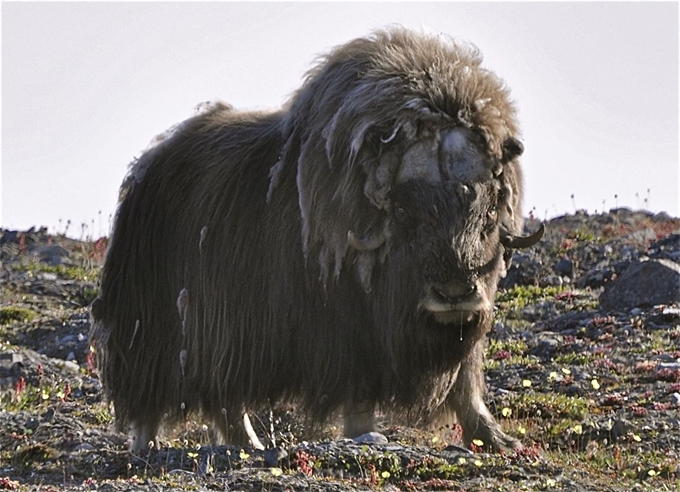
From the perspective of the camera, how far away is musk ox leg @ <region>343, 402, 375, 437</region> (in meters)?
5.37

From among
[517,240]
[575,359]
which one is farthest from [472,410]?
[575,359]

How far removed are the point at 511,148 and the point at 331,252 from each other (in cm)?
82

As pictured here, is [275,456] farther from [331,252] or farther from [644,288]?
[644,288]

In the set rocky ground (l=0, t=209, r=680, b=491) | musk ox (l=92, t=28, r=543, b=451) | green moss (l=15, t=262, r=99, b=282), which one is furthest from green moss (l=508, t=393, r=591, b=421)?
green moss (l=15, t=262, r=99, b=282)

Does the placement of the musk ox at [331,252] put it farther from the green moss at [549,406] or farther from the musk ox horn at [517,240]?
the green moss at [549,406]

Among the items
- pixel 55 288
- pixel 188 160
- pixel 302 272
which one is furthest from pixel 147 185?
pixel 55 288

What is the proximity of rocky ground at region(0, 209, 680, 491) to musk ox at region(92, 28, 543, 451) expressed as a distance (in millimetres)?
257

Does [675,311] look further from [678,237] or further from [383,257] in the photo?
[383,257]

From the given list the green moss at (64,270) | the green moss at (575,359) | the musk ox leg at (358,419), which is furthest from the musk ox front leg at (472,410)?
the green moss at (64,270)

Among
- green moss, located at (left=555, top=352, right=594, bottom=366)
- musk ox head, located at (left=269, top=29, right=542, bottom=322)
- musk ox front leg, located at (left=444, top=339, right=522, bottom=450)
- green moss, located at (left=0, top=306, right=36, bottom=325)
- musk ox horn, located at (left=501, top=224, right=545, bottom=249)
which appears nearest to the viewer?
musk ox head, located at (left=269, top=29, right=542, bottom=322)

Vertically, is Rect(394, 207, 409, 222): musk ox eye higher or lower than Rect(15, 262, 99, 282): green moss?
higher

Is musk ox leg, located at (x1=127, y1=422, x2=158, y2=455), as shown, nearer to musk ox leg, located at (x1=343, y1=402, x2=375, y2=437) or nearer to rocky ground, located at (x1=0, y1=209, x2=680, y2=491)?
rocky ground, located at (x1=0, y1=209, x2=680, y2=491)

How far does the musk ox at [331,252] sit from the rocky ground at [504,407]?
0.84ft

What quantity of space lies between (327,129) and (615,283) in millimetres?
3698
